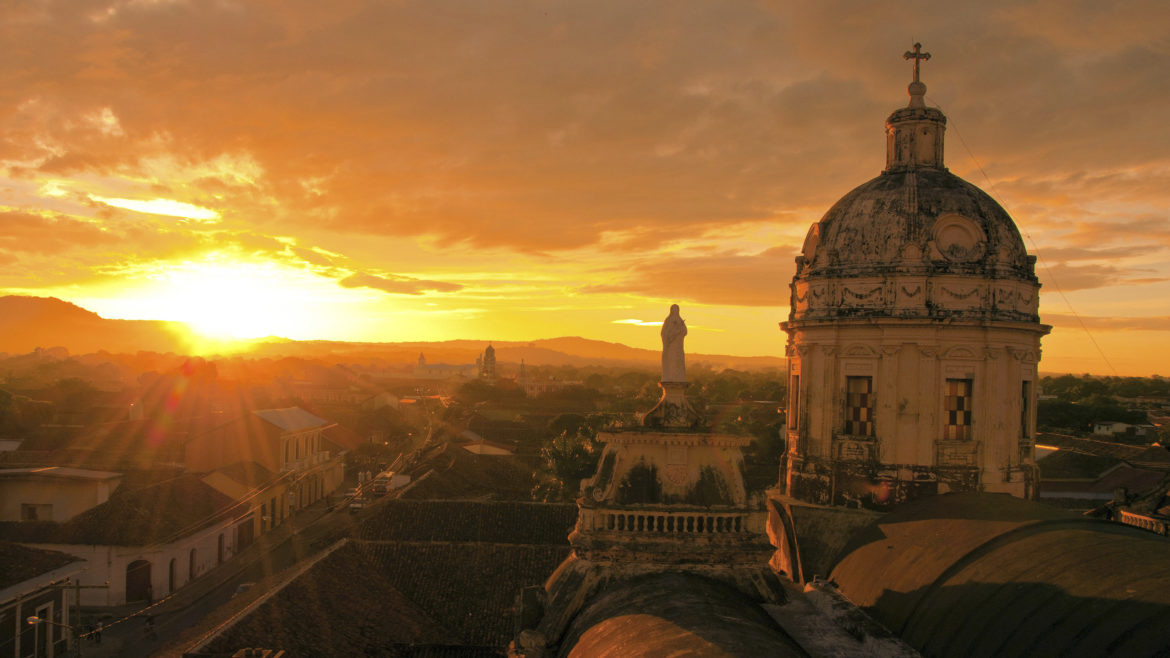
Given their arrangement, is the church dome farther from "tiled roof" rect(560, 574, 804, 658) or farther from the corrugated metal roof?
the corrugated metal roof

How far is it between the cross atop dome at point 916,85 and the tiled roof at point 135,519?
104 feet

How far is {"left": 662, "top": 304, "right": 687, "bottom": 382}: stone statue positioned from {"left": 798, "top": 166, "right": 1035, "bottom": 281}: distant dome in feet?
20.5

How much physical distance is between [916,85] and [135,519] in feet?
107

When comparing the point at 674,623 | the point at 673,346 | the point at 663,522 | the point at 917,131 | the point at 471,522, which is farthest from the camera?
the point at 471,522

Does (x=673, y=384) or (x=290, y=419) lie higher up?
(x=673, y=384)

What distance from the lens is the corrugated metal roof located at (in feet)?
176

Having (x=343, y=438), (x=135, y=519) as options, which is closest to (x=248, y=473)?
(x=135, y=519)

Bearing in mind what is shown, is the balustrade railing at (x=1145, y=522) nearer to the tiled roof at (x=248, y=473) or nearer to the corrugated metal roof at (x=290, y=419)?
the tiled roof at (x=248, y=473)

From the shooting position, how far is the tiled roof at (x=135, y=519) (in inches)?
1236

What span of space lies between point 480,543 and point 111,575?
14.5 meters

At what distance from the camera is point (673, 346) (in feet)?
48.1

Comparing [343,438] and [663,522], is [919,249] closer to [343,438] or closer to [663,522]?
[663,522]

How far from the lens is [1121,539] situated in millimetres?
11062

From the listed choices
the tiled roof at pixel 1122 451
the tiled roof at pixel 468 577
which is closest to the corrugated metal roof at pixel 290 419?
the tiled roof at pixel 468 577
